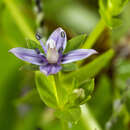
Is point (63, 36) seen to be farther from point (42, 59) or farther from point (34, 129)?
point (34, 129)

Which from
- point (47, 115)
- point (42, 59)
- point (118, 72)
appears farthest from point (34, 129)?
point (42, 59)

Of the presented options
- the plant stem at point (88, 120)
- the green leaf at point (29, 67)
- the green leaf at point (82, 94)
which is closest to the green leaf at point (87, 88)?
the green leaf at point (82, 94)

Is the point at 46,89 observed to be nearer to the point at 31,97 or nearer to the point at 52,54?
the point at 52,54

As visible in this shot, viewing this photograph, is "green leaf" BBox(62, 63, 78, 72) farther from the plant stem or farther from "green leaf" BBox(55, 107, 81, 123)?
the plant stem

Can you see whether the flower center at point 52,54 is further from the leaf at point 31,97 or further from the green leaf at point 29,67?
the leaf at point 31,97

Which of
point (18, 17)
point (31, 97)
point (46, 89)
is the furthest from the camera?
point (18, 17)

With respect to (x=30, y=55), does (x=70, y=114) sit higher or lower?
lower

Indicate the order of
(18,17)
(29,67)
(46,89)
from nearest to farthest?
1. (29,67)
2. (46,89)
3. (18,17)

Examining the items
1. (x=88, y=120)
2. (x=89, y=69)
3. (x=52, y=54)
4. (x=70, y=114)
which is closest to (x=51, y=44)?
(x=52, y=54)

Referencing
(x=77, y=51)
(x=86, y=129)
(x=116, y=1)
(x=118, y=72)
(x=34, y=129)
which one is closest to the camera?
(x=77, y=51)
